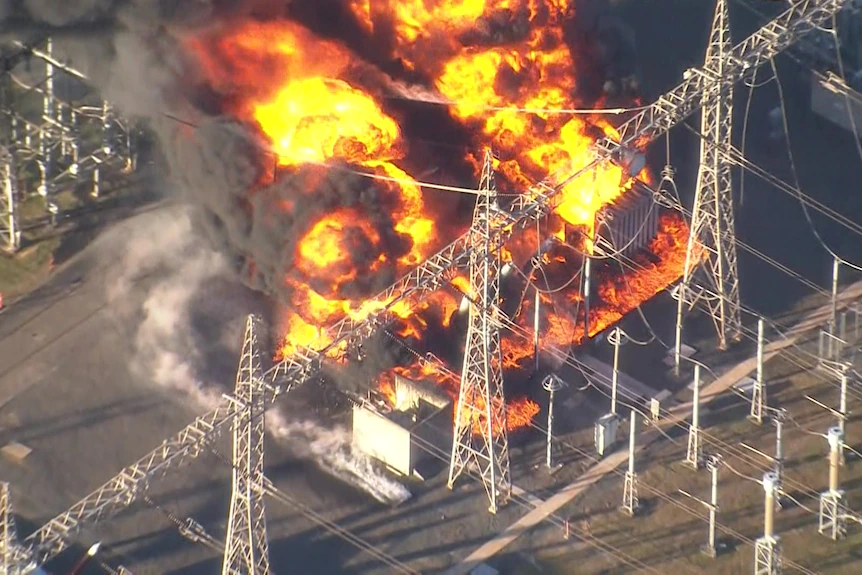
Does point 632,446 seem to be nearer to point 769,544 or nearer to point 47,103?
point 769,544

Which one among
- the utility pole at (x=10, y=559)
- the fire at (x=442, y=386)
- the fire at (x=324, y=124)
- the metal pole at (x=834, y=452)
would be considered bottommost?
the utility pole at (x=10, y=559)

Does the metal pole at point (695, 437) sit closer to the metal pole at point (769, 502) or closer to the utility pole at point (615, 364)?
the utility pole at point (615, 364)

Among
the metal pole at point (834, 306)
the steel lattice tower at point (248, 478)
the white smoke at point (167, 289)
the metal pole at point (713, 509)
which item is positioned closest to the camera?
the steel lattice tower at point (248, 478)

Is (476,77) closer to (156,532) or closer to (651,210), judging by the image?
(651,210)

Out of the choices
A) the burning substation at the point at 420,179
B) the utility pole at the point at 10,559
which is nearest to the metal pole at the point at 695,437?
the burning substation at the point at 420,179

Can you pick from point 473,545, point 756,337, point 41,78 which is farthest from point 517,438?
point 41,78

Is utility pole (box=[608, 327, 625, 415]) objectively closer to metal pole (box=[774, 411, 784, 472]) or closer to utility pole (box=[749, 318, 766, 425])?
utility pole (box=[749, 318, 766, 425])
